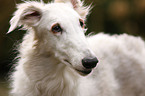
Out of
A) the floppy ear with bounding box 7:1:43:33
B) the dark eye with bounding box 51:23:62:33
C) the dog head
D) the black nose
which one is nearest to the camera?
the black nose

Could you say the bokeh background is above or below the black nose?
below

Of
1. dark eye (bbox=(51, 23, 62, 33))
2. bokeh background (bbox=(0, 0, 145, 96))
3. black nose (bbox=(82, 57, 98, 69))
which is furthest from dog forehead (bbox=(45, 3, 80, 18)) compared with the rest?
bokeh background (bbox=(0, 0, 145, 96))

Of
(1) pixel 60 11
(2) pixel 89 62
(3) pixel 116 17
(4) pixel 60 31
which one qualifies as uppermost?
(1) pixel 60 11

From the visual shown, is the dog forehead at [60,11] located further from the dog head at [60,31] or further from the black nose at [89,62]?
the black nose at [89,62]

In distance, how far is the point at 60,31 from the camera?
3381mm

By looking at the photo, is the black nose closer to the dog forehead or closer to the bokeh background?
the dog forehead

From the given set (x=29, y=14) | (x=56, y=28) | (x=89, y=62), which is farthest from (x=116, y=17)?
(x=89, y=62)

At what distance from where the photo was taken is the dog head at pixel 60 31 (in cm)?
313

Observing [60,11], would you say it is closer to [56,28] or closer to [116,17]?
[56,28]

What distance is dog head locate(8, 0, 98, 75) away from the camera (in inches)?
123

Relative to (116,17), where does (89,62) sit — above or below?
above

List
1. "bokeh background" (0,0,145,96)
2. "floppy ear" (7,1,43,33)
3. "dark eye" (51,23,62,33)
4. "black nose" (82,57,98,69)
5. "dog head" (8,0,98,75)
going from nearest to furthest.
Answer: "black nose" (82,57,98,69), "dog head" (8,0,98,75), "dark eye" (51,23,62,33), "floppy ear" (7,1,43,33), "bokeh background" (0,0,145,96)

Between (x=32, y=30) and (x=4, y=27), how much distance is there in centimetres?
527

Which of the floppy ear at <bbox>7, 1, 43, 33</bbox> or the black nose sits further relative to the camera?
the floppy ear at <bbox>7, 1, 43, 33</bbox>
